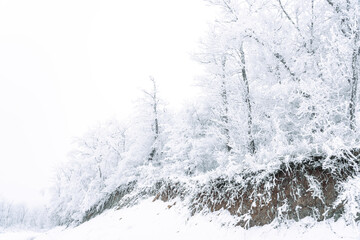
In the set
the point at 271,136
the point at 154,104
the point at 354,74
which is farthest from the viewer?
the point at 154,104

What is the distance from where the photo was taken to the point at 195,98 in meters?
16.8

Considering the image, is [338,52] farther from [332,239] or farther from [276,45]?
[332,239]

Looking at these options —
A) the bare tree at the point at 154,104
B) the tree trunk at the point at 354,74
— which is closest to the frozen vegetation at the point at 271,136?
the tree trunk at the point at 354,74

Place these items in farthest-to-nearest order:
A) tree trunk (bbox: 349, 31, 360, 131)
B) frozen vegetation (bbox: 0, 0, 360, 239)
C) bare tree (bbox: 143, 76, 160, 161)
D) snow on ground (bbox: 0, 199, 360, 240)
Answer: bare tree (bbox: 143, 76, 160, 161), tree trunk (bbox: 349, 31, 360, 131), frozen vegetation (bbox: 0, 0, 360, 239), snow on ground (bbox: 0, 199, 360, 240)

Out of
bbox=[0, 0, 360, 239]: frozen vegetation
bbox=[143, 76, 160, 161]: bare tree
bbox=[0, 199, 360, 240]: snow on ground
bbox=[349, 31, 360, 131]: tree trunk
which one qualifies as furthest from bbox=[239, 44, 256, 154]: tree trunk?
bbox=[143, 76, 160, 161]: bare tree

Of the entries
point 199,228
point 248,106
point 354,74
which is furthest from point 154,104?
point 354,74

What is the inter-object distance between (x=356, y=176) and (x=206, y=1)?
25.6ft

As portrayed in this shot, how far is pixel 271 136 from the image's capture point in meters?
8.79

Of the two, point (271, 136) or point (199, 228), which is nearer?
point (199, 228)

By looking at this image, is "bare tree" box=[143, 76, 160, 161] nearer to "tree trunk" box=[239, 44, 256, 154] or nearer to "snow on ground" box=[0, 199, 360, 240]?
"snow on ground" box=[0, 199, 360, 240]

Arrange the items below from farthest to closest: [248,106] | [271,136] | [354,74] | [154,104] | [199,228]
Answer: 1. [154,104]
2. [248,106]
3. [271,136]
4. [199,228]
5. [354,74]

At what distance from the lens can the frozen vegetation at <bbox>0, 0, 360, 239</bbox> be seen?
183 inches

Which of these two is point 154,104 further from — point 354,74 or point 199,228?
point 354,74

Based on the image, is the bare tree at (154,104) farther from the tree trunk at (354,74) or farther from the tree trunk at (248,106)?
the tree trunk at (354,74)
